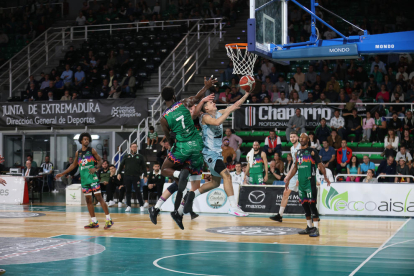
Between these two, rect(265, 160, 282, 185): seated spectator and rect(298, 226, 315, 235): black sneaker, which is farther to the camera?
rect(265, 160, 282, 185): seated spectator

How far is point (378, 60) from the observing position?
2259 centimetres

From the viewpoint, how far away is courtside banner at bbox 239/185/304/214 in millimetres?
15969

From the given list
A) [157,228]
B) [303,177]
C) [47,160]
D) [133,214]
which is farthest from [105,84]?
[303,177]

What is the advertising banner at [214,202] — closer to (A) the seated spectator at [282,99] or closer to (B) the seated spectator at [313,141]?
(B) the seated spectator at [313,141]

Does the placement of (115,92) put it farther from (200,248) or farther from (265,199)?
(200,248)

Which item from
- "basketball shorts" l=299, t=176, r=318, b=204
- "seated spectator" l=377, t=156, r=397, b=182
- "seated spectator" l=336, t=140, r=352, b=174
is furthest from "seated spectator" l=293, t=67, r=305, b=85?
"basketball shorts" l=299, t=176, r=318, b=204

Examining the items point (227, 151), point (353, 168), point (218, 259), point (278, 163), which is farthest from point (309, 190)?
point (227, 151)

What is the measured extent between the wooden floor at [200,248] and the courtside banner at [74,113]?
936cm

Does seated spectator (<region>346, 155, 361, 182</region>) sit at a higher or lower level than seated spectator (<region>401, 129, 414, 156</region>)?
lower

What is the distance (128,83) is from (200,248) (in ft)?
54.9

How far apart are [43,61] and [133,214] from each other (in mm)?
17487

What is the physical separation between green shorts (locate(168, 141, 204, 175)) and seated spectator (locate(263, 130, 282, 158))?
31.7 feet

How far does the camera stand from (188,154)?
10070mm

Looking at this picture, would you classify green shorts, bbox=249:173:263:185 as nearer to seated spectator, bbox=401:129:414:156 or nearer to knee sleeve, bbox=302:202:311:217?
seated spectator, bbox=401:129:414:156
